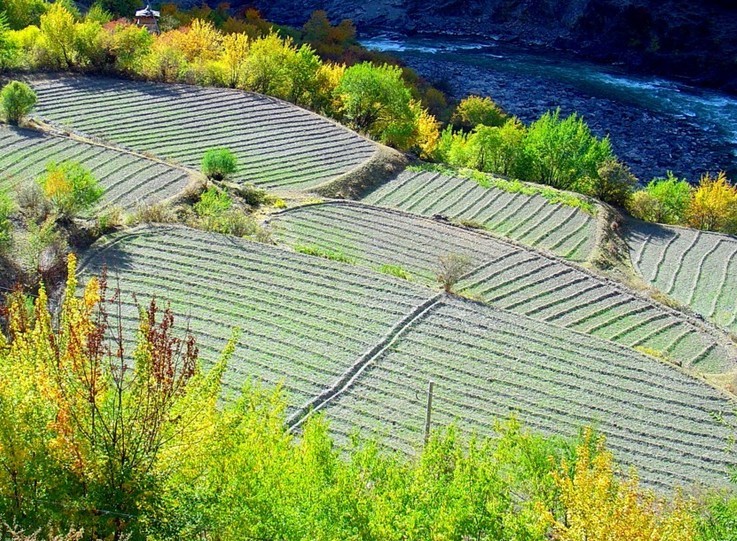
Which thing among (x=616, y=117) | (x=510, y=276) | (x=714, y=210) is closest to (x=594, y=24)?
(x=616, y=117)

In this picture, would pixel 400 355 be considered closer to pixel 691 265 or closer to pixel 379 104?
pixel 691 265

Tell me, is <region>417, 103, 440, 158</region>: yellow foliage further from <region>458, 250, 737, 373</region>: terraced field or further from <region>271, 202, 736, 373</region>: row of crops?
<region>458, 250, 737, 373</region>: terraced field

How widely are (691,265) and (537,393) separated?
18308mm

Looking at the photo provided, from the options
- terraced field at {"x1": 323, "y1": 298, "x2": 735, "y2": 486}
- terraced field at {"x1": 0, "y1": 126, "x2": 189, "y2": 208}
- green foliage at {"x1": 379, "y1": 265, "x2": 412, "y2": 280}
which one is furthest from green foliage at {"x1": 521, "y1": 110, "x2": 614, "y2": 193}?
terraced field at {"x1": 0, "y1": 126, "x2": 189, "y2": 208}

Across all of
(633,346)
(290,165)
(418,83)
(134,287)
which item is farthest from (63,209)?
(418,83)

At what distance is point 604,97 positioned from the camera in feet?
272

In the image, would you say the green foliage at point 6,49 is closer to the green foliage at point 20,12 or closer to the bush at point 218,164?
the green foliage at point 20,12

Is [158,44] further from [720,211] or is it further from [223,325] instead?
[720,211]

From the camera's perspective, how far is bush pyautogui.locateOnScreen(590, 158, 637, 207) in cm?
4984

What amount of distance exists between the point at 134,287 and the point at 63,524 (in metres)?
18.3

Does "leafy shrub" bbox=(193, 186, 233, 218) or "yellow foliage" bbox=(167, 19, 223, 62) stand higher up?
"yellow foliage" bbox=(167, 19, 223, 62)

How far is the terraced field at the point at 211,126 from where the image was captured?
45906mm

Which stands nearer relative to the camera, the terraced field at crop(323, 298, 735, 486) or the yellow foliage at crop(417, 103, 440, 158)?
the terraced field at crop(323, 298, 735, 486)

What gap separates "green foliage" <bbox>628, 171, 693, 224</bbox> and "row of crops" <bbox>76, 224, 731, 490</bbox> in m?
20.8
